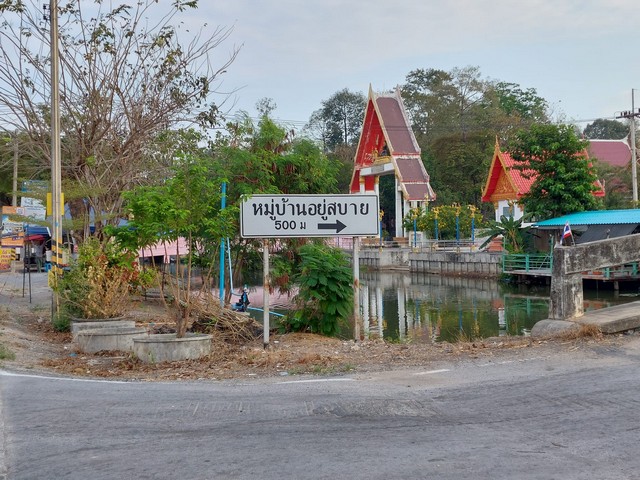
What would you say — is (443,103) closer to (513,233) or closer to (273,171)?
(513,233)

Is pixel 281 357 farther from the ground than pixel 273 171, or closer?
closer

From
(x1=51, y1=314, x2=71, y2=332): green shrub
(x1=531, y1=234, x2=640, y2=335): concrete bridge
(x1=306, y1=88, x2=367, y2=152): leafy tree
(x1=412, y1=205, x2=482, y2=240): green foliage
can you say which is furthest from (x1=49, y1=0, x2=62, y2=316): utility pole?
(x1=306, y1=88, x2=367, y2=152): leafy tree

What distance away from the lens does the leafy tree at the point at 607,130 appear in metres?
107

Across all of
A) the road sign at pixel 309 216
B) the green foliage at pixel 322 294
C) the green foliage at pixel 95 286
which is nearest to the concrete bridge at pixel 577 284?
the road sign at pixel 309 216

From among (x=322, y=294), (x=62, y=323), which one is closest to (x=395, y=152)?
(x=62, y=323)

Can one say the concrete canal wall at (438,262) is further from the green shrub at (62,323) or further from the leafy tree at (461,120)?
the green shrub at (62,323)

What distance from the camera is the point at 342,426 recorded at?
6363 mm

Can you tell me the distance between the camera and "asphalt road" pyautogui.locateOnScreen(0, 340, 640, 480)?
17.2 feet

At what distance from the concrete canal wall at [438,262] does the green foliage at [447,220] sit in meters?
2.91

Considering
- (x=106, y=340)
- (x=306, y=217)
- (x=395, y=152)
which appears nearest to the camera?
(x=306, y=217)

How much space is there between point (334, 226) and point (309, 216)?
0.43 m

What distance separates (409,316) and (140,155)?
1255 centimetres

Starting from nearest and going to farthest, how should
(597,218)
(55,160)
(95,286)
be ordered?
(95,286) → (55,160) → (597,218)

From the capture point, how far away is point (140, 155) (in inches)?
953
